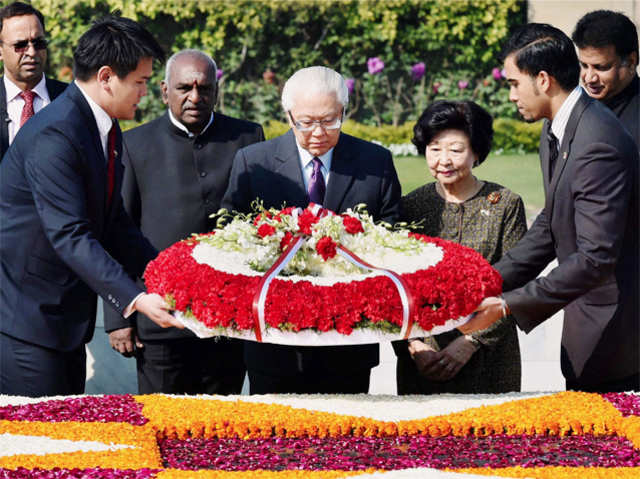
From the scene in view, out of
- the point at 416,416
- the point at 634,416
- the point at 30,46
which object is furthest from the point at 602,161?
the point at 30,46

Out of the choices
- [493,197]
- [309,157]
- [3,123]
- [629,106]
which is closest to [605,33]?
[629,106]

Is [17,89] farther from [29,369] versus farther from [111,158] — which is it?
[29,369]

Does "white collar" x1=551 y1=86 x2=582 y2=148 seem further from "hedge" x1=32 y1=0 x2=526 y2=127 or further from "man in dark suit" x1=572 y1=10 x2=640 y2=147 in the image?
"hedge" x1=32 y1=0 x2=526 y2=127

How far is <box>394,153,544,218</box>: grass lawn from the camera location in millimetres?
11781

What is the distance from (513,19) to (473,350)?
31.6 feet

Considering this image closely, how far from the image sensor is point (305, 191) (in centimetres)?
426

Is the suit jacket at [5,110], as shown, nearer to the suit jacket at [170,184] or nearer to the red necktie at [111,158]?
the suit jacket at [170,184]

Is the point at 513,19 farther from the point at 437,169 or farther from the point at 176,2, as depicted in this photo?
the point at 437,169

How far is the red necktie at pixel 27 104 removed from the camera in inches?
226

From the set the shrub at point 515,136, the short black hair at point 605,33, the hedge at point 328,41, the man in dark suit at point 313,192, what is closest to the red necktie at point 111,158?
the man in dark suit at point 313,192

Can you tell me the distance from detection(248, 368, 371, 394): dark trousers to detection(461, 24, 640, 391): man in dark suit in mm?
904

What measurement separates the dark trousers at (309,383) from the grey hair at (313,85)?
1235 millimetres

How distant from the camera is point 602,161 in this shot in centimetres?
362

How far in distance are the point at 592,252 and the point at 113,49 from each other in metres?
2.17
